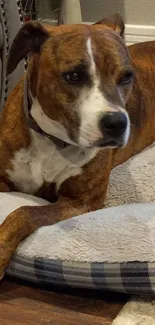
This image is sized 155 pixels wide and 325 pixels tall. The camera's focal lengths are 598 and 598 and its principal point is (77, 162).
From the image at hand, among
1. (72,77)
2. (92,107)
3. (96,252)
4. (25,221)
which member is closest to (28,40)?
(72,77)

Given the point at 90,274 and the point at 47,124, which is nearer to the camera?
the point at 90,274

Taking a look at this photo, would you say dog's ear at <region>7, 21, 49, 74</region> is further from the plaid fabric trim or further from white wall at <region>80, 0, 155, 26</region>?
white wall at <region>80, 0, 155, 26</region>

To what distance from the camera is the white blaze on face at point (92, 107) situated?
1.63 m

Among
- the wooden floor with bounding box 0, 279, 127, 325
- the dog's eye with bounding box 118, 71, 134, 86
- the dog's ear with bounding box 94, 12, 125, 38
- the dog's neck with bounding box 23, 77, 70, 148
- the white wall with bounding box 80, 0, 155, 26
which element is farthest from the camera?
the white wall with bounding box 80, 0, 155, 26

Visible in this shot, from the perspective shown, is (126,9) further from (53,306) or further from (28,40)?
(53,306)

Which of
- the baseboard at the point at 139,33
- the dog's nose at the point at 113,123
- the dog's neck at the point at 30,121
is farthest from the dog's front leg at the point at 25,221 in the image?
the baseboard at the point at 139,33

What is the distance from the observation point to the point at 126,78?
178 cm

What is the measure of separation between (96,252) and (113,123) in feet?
1.18

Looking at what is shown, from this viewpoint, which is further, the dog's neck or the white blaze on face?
the dog's neck

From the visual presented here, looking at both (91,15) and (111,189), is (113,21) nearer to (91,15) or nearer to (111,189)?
(111,189)

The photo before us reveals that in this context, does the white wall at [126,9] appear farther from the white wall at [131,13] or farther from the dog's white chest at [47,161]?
the dog's white chest at [47,161]

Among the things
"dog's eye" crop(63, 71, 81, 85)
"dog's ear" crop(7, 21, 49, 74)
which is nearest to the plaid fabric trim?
"dog's eye" crop(63, 71, 81, 85)

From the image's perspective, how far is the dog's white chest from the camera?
6.37 ft

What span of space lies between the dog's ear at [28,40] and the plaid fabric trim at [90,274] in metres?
0.63
